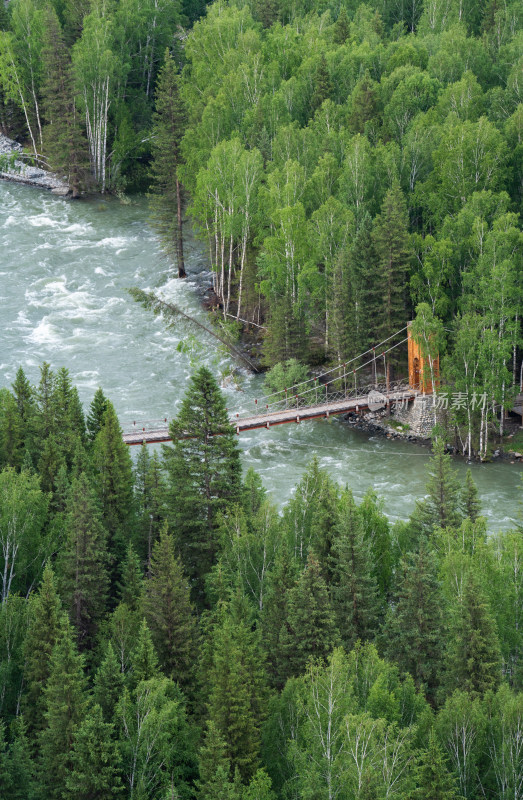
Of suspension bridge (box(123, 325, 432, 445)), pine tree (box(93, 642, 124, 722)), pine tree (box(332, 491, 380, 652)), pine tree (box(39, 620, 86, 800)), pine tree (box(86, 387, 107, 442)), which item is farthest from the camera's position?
suspension bridge (box(123, 325, 432, 445))

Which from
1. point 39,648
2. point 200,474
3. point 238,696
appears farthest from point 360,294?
point 238,696

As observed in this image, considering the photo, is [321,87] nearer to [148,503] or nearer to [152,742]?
[148,503]

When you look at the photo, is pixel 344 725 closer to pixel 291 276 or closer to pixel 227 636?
pixel 227 636

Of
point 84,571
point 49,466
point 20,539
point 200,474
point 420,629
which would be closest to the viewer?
point 420,629

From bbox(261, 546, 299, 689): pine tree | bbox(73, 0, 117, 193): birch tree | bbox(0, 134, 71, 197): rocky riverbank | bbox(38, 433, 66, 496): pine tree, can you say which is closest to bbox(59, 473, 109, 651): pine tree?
bbox(38, 433, 66, 496): pine tree

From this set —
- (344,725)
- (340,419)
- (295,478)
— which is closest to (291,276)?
(340,419)

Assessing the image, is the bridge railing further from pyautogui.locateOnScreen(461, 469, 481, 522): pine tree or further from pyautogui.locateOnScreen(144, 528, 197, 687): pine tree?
pyautogui.locateOnScreen(144, 528, 197, 687): pine tree

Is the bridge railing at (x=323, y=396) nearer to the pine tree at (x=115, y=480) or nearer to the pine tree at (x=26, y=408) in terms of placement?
the pine tree at (x=26, y=408)
